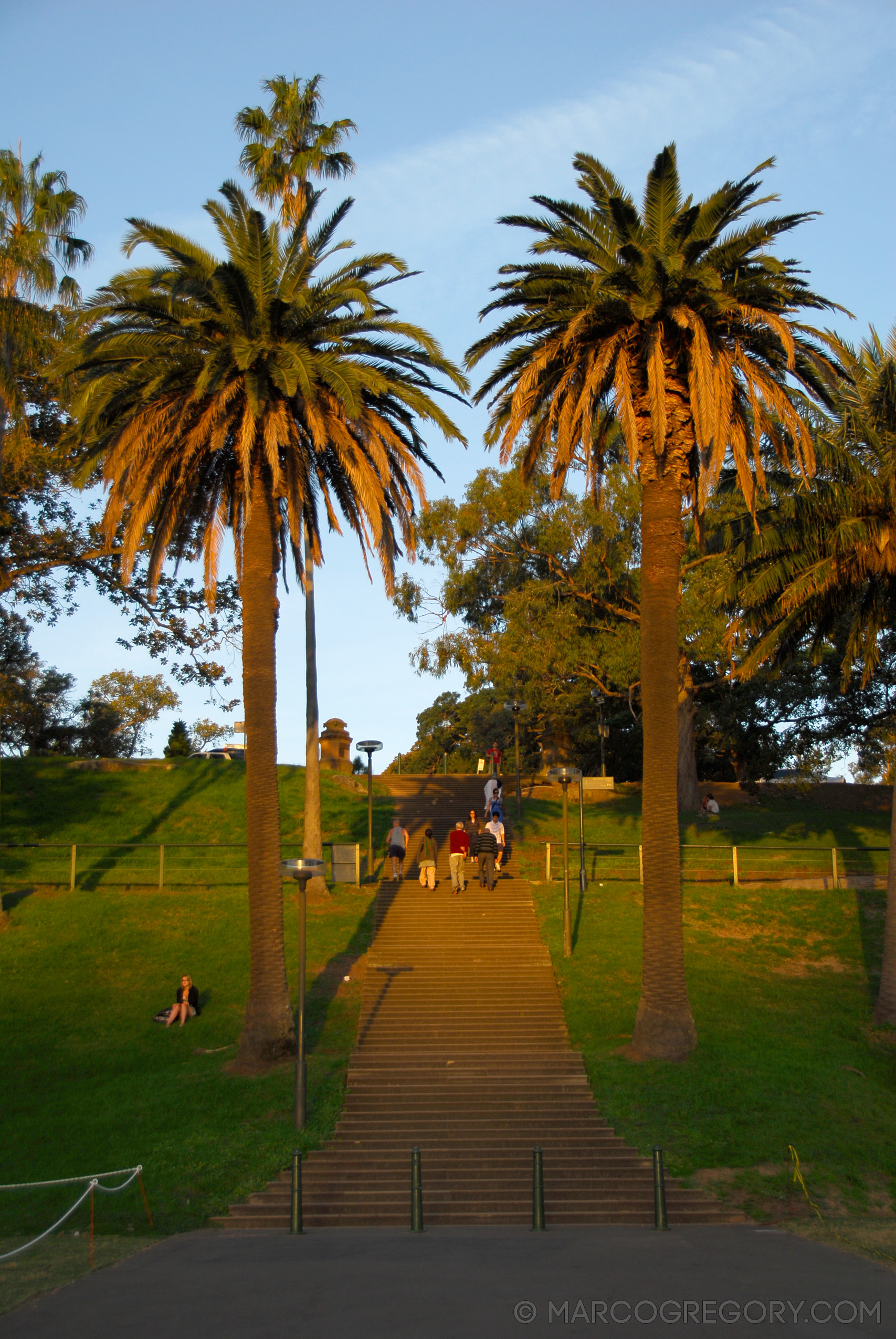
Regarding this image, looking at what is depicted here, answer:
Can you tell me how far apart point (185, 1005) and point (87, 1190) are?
735cm

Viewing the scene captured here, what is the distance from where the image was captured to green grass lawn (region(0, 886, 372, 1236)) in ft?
44.5

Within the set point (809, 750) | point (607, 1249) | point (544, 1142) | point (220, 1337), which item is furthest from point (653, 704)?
point (809, 750)

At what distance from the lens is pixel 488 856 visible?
85.6 ft

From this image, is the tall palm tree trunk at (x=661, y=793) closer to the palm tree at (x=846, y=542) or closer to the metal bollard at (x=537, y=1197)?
the palm tree at (x=846, y=542)

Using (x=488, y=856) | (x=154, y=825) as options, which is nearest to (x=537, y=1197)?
(x=488, y=856)

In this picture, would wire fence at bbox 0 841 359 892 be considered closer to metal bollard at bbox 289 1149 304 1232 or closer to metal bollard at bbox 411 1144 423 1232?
metal bollard at bbox 289 1149 304 1232

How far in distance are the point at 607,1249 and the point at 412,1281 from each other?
2395 mm

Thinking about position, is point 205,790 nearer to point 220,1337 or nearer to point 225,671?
point 225,671

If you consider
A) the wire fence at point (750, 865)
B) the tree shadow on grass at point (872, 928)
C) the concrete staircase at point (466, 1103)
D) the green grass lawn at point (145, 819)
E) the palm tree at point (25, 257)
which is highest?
the palm tree at point (25, 257)

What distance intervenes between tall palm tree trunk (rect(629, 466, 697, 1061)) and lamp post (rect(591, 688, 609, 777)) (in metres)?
20.5

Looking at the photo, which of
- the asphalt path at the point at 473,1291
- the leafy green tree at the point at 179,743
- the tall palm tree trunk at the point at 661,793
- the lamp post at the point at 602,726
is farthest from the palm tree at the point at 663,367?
the leafy green tree at the point at 179,743

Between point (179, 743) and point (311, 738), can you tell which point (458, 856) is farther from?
point (179, 743)

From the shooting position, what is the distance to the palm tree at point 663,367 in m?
17.4

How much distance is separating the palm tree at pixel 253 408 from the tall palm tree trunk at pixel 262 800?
25 mm
